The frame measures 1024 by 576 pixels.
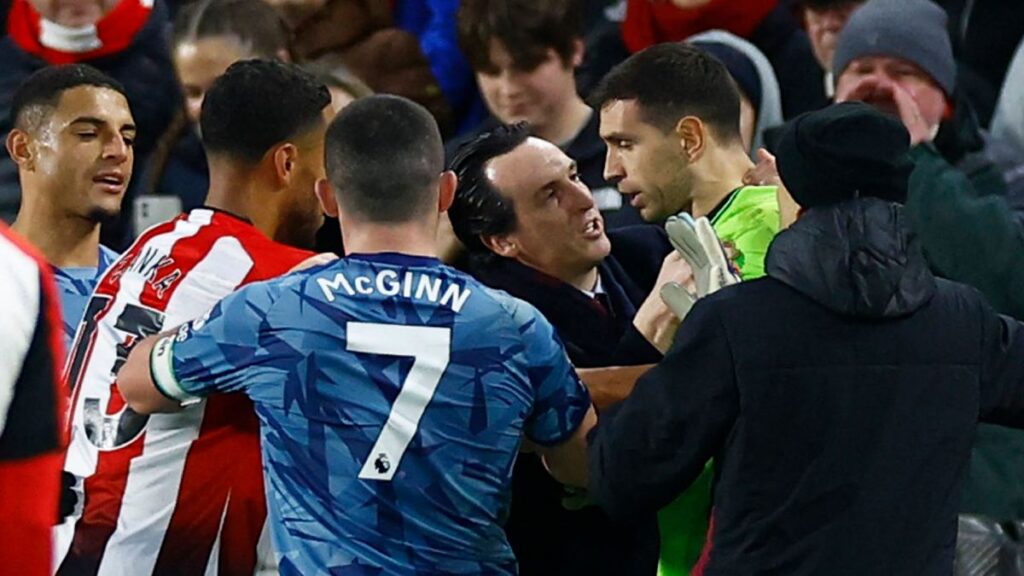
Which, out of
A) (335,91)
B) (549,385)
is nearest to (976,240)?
(549,385)

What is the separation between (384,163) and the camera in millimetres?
4121

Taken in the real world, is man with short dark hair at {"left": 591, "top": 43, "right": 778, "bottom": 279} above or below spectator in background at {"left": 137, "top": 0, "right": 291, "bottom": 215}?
above

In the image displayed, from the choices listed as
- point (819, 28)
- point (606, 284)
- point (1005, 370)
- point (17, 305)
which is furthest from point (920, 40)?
point (17, 305)

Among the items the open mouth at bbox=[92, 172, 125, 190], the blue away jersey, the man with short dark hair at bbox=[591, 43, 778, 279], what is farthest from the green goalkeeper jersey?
the open mouth at bbox=[92, 172, 125, 190]

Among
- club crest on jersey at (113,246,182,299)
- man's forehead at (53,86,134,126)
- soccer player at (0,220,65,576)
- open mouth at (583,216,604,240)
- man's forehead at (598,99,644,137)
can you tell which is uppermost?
soccer player at (0,220,65,576)

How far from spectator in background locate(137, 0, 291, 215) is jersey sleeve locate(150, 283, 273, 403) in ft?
6.82

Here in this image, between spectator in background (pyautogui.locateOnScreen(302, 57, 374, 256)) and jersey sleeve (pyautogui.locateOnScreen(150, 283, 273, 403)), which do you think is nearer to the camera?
jersey sleeve (pyautogui.locateOnScreen(150, 283, 273, 403))

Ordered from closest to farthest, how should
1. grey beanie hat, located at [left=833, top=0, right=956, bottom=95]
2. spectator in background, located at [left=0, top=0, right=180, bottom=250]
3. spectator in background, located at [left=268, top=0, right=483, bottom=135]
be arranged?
grey beanie hat, located at [left=833, top=0, right=956, bottom=95] < spectator in background, located at [left=0, top=0, right=180, bottom=250] < spectator in background, located at [left=268, top=0, right=483, bottom=135]

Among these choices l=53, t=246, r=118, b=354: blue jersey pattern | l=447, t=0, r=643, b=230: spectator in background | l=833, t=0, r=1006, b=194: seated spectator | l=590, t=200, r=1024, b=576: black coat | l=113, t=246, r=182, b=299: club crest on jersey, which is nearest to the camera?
l=590, t=200, r=1024, b=576: black coat

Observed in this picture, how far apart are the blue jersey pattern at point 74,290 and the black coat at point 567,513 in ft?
3.65

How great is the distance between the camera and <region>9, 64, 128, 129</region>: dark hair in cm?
524

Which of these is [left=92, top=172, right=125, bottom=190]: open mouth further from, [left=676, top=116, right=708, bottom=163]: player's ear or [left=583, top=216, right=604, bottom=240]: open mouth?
[left=676, top=116, right=708, bottom=163]: player's ear

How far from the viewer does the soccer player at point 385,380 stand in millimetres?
4031

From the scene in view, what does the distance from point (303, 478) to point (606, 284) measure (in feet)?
3.45
